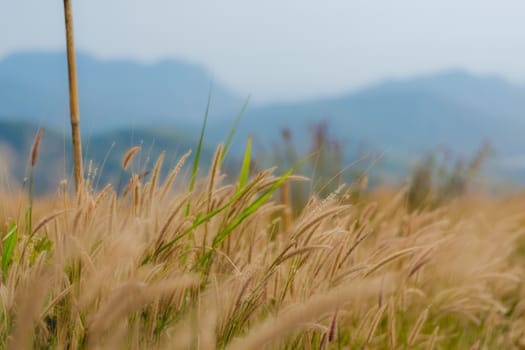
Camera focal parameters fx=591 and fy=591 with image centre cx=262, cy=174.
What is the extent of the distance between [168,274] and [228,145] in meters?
0.54

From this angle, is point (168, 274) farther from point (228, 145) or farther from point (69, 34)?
point (69, 34)

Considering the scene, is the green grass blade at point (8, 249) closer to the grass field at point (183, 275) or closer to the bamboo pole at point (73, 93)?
the grass field at point (183, 275)

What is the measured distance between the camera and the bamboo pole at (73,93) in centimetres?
195

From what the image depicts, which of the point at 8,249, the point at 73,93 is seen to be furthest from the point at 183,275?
the point at 73,93

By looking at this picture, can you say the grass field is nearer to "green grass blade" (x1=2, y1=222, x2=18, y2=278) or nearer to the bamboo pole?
"green grass blade" (x1=2, y1=222, x2=18, y2=278)

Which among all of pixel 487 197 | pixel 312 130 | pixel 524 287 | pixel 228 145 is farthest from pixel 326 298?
pixel 487 197

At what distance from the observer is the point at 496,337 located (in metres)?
2.57

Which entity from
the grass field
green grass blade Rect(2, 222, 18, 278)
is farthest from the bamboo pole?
green grass blade Rect(2, 222, 18, 278)

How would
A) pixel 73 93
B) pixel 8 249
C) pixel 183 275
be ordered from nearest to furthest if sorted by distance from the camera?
pixel 183 275 < pixel 8 249 < pixel 73 93

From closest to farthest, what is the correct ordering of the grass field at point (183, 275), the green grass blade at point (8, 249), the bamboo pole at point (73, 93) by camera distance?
the grass field at point (183, 275)
the green grass blade at point (8, 249)
the bamboo pole at point (73, 93)

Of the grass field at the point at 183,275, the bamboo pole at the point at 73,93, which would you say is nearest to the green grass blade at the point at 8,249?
the grass field at the point at 183,275

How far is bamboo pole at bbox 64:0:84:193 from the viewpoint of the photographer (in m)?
1.95

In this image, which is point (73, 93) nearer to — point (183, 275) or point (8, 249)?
point (8, 249)

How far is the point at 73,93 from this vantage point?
1991 millimetres
